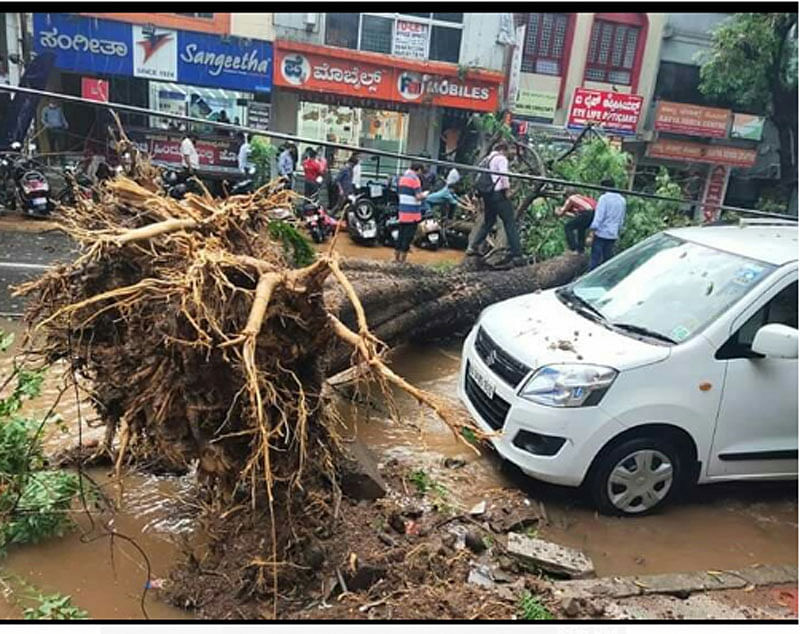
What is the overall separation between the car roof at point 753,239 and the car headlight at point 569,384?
1478 mm

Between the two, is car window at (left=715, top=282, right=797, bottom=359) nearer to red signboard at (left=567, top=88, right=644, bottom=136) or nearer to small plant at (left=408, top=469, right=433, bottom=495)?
small plant at (left=408, top=469, right=433, bottom=495)

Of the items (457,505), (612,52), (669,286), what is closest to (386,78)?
Answer: (612,52)

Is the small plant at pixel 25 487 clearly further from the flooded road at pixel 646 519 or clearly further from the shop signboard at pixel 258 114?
the shop signboard at pixel 258 114

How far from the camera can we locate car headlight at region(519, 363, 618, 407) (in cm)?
392

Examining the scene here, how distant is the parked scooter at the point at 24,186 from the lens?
10798 millimetres

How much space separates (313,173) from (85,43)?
14.8 ft

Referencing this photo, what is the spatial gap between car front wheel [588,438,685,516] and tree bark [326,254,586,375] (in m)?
2.92

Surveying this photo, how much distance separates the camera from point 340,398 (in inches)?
224

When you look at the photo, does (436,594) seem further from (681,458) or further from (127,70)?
(127,70)

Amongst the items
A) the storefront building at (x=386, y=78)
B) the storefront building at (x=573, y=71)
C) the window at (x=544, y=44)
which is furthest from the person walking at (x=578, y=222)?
the storefront building at (x=386, y=78)

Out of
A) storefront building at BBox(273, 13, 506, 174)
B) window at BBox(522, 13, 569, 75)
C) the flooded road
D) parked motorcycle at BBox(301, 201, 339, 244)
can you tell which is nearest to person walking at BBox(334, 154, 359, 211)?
storefront building at BBox(273, 13, 506, 174)

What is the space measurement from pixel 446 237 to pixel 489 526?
374 inches

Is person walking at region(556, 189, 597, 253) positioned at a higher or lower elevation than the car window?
lower

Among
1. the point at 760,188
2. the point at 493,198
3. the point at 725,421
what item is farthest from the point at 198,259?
the point at 760,188
